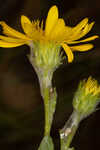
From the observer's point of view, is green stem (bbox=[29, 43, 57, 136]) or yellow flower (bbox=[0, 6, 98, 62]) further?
green stem (bbox=[29, 43, 57, 136])

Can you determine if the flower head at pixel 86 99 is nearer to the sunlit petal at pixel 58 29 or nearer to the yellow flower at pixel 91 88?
the yellow flower at pixel 91 88

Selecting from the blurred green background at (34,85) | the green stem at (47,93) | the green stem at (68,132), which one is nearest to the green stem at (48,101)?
the green stem at (47,93)

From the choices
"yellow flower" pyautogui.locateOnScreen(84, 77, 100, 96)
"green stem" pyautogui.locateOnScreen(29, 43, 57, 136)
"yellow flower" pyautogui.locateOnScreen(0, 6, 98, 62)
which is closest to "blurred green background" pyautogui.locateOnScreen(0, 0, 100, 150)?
"yellow flower" pyautogui.locateOnScreen(84, 77, 100, 96)

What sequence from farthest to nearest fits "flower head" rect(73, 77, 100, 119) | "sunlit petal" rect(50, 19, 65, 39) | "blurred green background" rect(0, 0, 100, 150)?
"blurred green background" rect(0, 0, 100, 150) < "flower head" rect(73, 77, 100, 119) < "sunlit petal" rect(50, 19, 65, 39)

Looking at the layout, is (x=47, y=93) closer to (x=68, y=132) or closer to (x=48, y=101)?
(x=48, y=101)

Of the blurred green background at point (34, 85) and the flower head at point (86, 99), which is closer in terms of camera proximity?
the flower head at point (86, 99)

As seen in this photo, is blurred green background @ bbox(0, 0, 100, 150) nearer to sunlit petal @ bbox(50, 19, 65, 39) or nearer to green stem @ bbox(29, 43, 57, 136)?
green stem @ bbox(29, 43, 57, 136)

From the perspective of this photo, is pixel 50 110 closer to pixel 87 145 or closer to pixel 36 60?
pixel 36 60

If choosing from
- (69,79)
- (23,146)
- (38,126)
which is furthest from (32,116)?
(69,79)

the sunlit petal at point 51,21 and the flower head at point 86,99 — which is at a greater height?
the sunlit petal at point 51,21
